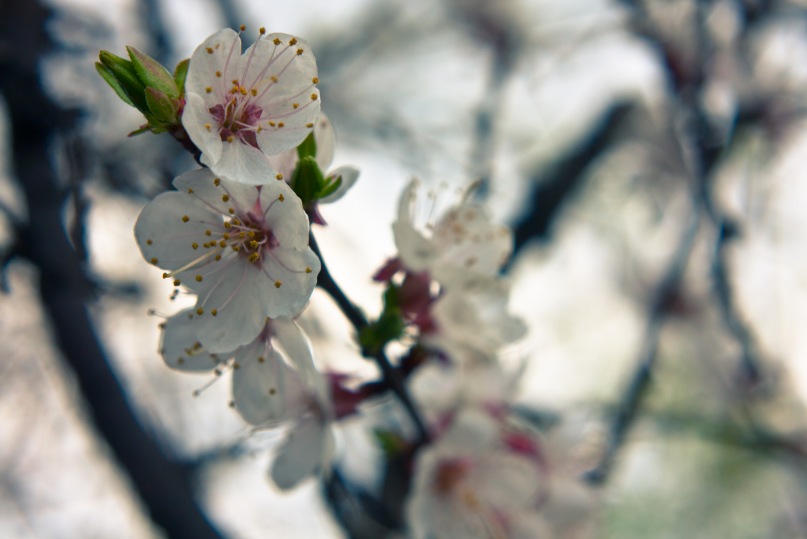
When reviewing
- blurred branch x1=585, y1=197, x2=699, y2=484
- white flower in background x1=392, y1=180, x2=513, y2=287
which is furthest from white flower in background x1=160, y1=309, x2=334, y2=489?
blurred branch x1=585, y1=197, x2=699, y2=484

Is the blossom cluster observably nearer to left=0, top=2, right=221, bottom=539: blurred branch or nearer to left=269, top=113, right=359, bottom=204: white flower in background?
left=269, top=113, right=359, bottom=204: white flower in background

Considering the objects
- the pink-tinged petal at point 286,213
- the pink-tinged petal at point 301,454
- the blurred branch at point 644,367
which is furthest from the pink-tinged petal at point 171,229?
the blurred branch at point 644,367

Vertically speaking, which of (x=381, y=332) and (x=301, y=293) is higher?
(x=301, y=293)

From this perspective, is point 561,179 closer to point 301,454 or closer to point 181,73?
point 301,454

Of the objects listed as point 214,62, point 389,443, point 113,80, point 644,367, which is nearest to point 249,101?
point 214,62

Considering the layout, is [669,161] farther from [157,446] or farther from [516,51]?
[157,446]

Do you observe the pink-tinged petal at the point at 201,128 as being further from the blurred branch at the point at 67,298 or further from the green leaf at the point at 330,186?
the blurred branch at the point at 67,298
